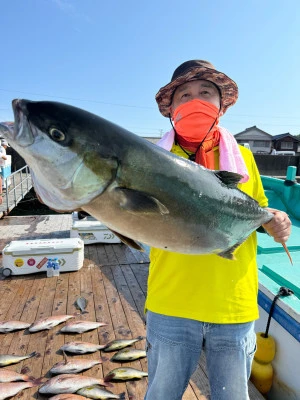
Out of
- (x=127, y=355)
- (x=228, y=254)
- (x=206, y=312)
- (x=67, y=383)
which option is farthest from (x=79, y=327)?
(x=228, y=254)

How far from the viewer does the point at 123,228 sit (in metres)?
1.35

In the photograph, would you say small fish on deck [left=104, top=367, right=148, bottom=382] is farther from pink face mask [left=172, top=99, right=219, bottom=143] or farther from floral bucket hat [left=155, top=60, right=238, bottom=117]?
floral bucket hat [left=155, top=60, right=238, bottom=117]

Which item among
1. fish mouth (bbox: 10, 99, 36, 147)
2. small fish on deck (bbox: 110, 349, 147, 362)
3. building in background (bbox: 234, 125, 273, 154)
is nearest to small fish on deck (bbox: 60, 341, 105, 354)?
small fish on deck (bbox: 110, 349, 147, 362)

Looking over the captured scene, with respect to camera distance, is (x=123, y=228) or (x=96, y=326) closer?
(x=123, y=228)

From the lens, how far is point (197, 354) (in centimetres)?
178

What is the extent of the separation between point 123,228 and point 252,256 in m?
0.99

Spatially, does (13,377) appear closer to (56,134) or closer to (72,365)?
(72,365)

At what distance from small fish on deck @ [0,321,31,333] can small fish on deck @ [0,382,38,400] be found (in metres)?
1.08

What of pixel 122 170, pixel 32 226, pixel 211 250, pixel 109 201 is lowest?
pixel 32 226

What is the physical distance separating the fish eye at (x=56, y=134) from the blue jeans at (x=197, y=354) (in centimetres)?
122

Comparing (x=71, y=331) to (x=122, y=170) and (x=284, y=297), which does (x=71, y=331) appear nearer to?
(x=284, y=297)

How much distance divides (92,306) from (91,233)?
3.14 metres

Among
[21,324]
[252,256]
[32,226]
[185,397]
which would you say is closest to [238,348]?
[252,256]

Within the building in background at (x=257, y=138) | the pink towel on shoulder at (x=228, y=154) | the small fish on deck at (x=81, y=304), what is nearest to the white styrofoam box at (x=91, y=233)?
the small fish on deck at (x=81, y=304)
